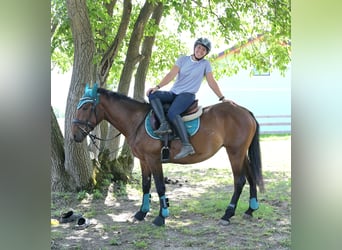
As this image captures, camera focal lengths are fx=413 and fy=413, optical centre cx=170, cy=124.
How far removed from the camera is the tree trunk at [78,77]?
3.91m

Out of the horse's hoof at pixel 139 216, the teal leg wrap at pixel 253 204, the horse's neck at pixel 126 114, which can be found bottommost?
the horse's hoof at pixel 139 216

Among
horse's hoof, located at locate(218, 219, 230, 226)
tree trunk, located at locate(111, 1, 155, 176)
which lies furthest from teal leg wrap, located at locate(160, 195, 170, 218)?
tree trunk, located at locate(111, 1, 155, 176)

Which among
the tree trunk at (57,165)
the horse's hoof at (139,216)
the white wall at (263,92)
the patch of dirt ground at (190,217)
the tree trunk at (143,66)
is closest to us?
the patch of dirt ground at (190,217)

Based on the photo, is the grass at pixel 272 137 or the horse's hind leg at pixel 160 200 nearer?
the horse's hind leg at pixel 160 200

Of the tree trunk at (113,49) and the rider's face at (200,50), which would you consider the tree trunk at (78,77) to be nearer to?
the tree trunk at (113,49)

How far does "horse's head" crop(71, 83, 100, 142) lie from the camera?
337 centimetres

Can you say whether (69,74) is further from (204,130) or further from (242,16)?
(242,16)

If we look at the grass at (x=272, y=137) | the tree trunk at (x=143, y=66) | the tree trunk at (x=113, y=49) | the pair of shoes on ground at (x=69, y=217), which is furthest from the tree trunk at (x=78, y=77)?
the grass at (x=272, y=137)

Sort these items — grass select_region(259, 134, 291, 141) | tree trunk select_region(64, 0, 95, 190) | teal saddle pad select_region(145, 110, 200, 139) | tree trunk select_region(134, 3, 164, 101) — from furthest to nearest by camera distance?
tree trunk select_region(134, 3, 164, 101) < grass select_region(259, 134, 291, 141) < tree trunk select_region(64, 0, 95, 190) < teal saddle pad select_region(145, 110, 200, 139)

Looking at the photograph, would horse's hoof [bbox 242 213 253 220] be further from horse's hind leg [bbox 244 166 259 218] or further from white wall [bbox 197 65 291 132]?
white wall [bbox 197 65 291 132]

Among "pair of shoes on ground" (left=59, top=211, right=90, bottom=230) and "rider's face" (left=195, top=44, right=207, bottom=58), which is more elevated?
"rider's face" (left=195, top=44, right=207, bottom=58)

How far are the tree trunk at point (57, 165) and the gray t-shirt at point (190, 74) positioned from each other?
1.45 m

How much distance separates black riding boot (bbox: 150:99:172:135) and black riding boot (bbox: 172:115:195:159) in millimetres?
70

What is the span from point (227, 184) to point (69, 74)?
1.94m
